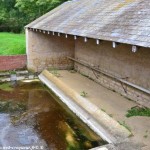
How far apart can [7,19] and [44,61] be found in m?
22.2

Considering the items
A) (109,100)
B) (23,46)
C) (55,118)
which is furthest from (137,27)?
(23,46)

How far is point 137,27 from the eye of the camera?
30.4 ft

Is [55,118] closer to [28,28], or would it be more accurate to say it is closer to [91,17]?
[91,17]

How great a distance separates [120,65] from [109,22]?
2.22 m

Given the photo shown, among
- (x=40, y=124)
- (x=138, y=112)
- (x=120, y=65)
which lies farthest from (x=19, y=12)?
(x=138, y=112)

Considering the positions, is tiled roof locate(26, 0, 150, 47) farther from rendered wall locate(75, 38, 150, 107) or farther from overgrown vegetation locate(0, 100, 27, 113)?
overgrown vegetation locate(0, 100, 27, 113)

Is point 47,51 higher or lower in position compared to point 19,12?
lower

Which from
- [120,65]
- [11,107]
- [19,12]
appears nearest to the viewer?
[120,65]

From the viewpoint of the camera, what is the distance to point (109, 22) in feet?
36.4

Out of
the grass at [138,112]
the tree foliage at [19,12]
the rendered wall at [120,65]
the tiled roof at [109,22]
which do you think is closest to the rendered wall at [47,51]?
the tiled roof at [109,22]

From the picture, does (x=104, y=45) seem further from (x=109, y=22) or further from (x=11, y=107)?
(x=11, y=107)

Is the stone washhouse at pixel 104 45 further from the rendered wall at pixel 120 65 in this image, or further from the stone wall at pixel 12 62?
the stone wall at pixel 12 62

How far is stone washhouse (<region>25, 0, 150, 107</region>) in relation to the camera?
32.1 feet

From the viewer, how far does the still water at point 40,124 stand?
A: 9078mm
